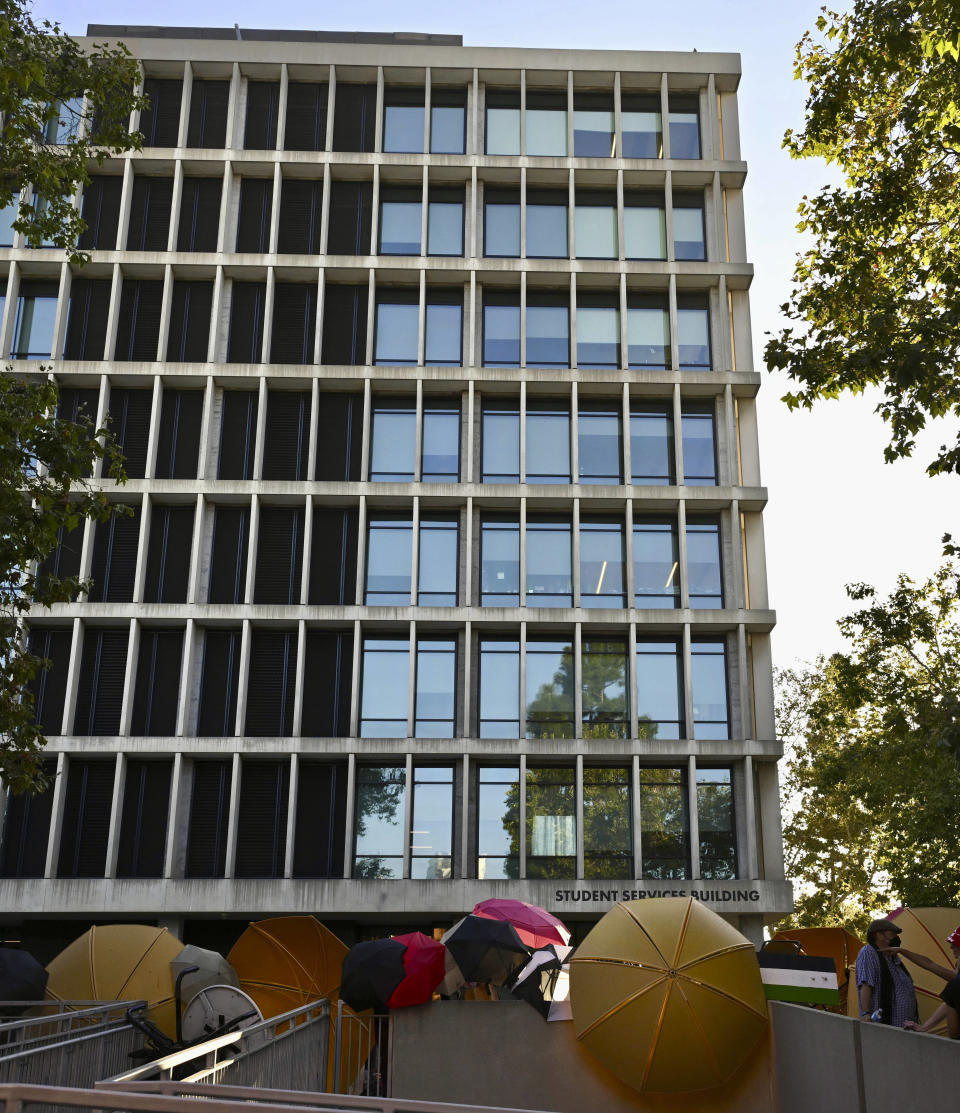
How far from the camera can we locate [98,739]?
2952 centimetres

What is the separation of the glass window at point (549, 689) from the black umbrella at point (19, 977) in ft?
52.2

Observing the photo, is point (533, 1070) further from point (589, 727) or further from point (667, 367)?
point (667, 367)

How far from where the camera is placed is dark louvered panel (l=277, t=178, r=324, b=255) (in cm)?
3425

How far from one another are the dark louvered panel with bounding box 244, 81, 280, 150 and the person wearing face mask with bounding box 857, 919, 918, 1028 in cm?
3017

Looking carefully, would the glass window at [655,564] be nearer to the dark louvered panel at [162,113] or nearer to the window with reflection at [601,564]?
the window with reflection at [601,564]

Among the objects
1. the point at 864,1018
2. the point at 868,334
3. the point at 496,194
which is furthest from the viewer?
the point at 496,194

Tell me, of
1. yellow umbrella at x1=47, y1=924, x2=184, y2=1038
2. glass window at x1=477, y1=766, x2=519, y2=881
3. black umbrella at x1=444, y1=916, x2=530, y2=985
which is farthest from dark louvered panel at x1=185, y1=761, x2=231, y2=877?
black umbrella at x1=444, y1=916, x2=530, y2=985

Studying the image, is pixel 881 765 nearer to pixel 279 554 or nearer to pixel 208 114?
pixel 279 554

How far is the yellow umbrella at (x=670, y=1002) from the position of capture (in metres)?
13.6

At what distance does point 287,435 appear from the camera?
32.7m

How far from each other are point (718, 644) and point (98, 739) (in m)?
16.3

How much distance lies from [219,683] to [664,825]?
1208cm

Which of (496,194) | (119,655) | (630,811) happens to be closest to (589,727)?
(630,811)

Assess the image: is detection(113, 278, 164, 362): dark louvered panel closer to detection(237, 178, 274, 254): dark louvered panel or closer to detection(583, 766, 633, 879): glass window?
detection(237, 178, 274, 254): dark louvered panel
